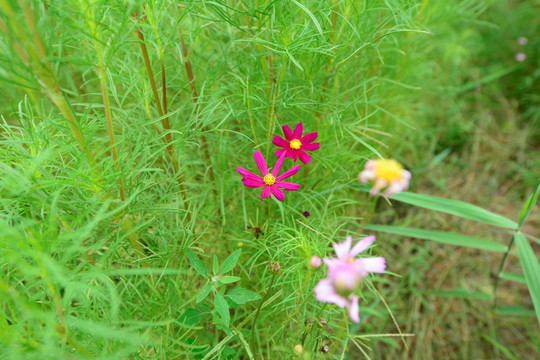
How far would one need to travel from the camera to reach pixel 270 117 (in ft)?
3.20

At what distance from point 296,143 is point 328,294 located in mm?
442

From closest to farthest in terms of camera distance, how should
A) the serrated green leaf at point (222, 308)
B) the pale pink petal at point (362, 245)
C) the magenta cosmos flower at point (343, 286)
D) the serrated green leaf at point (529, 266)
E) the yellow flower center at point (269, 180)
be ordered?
1. the magenta cosmos flower at point (343, 286)
2. the pale pink petal at point (362, 245)
3. the serrated green leaf at point (222, 308)
4. the yellow flower center at point (269, 180)
5. the serrated green leaf at point (529, 266)

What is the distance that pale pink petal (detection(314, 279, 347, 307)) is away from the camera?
559 mm

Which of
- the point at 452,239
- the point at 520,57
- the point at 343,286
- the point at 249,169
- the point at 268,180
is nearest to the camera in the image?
the point at 343,286

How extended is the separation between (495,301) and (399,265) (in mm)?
365

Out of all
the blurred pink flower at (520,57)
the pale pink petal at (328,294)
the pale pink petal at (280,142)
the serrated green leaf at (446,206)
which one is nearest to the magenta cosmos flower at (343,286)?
the pale pink petal at (328,294)

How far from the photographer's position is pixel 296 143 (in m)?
0.93

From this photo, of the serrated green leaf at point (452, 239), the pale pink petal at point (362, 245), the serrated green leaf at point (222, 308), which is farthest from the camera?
the serrated green leaf at point (452, 239)

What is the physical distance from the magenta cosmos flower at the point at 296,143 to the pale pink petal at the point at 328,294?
40cm

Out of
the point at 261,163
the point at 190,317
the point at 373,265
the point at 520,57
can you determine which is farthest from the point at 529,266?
the point at 520,57

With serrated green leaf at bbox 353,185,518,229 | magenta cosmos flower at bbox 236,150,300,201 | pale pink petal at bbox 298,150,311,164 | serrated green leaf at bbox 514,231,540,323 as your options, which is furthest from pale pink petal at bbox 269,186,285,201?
serrated green leaf at bbox 514,231,540,323

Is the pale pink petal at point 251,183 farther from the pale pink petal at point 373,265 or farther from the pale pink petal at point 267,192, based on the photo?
the pale pink petal at point 373,265

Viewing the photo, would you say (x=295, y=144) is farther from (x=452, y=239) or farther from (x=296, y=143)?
(x=452, y=239)

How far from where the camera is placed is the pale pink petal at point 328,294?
56cm
